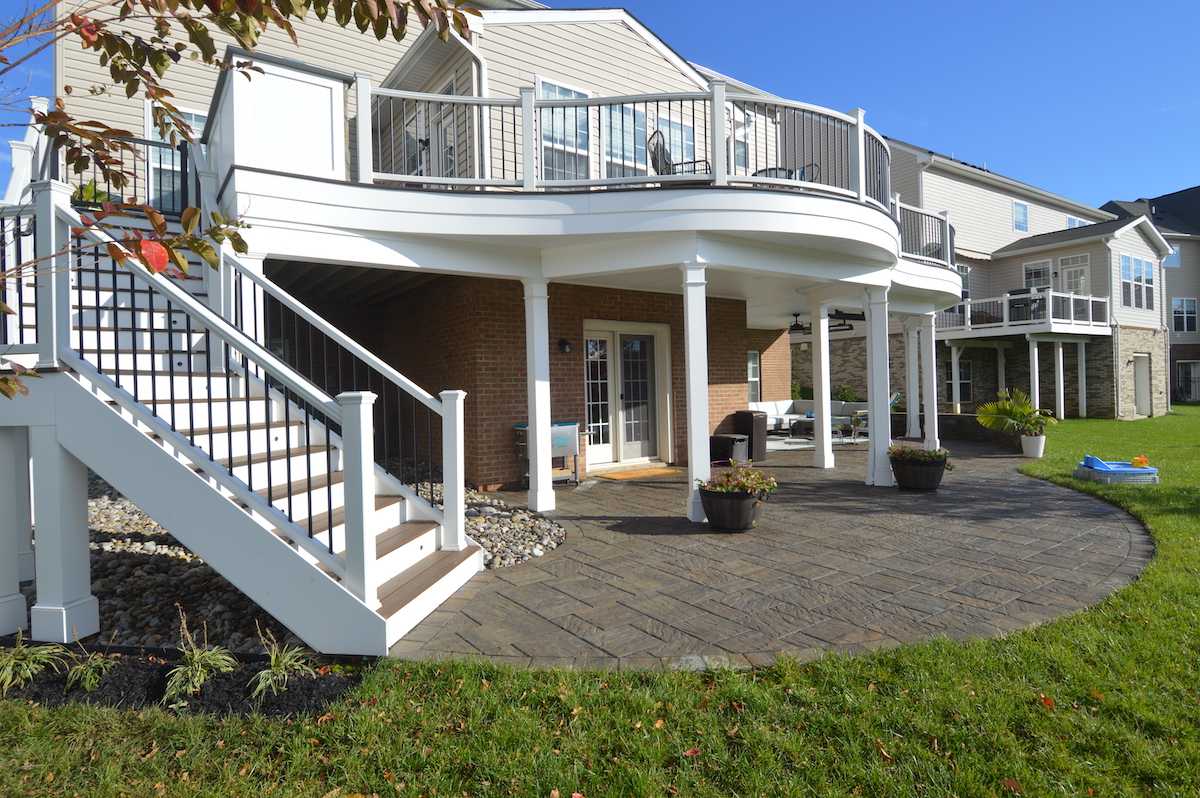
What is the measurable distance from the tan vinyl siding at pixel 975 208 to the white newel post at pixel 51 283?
22219 millimetres

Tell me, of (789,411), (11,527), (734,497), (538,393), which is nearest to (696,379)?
(734,497)

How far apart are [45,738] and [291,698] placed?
101 centimetres

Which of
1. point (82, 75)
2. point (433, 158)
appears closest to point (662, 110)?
point (433, 158)

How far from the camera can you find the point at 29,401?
12.4ft

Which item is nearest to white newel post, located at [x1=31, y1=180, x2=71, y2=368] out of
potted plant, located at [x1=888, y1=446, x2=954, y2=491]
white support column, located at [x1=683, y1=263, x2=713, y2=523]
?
white support column, located at [x1=683, y1=263, x2=713, y2=523]

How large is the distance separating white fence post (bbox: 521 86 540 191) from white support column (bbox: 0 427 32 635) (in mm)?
4619

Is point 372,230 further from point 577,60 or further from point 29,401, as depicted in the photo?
point 577,60

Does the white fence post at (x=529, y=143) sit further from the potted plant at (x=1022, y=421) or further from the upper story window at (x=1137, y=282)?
the upper story window at (x=1137, y=282)

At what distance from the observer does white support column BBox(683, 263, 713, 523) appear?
6578mm

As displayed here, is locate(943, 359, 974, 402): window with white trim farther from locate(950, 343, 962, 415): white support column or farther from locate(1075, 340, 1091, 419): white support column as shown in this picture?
locate(1075, 340, 1091, 419): white support column

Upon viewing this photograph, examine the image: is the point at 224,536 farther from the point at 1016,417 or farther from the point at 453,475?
the point at 1016,417

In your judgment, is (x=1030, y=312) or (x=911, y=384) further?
(x=1030, y=312)

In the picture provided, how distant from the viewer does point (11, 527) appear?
3.88 meters

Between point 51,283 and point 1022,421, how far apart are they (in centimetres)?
1362
